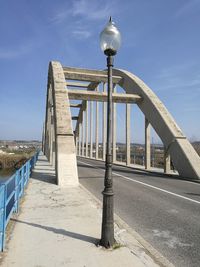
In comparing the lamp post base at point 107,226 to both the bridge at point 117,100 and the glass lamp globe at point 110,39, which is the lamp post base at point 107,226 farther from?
the bridge at point 117,100

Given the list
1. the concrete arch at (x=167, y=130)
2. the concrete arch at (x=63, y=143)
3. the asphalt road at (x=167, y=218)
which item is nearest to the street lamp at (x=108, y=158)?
the asphalt road at (x=167, y=218)

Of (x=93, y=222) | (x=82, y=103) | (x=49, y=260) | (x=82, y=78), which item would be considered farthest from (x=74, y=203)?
(x=82, y=103)

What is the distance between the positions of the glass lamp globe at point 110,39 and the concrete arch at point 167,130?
11470 mm

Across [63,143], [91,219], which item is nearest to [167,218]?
[91,219]

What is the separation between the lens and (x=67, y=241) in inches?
199

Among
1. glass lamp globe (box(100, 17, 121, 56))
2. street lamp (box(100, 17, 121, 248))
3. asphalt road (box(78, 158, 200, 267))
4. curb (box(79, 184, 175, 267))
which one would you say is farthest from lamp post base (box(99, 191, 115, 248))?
glass lamp globe (box(100, 17, 121, 56))

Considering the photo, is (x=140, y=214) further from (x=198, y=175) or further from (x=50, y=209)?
(x=198, y=175)

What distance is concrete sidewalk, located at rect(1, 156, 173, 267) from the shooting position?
422 cm

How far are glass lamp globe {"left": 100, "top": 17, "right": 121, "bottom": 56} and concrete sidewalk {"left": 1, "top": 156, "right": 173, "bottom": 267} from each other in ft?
11.2

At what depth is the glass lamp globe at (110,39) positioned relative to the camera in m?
5.45

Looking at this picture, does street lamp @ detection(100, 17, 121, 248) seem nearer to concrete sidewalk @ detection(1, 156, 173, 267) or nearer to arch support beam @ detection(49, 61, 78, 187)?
concrete sidewalk @ detection(1, 156, 173, 267)

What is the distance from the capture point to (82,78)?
2541cm

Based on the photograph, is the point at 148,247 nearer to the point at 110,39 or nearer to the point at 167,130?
the point at 110,39

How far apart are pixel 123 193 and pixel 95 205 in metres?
2.91
